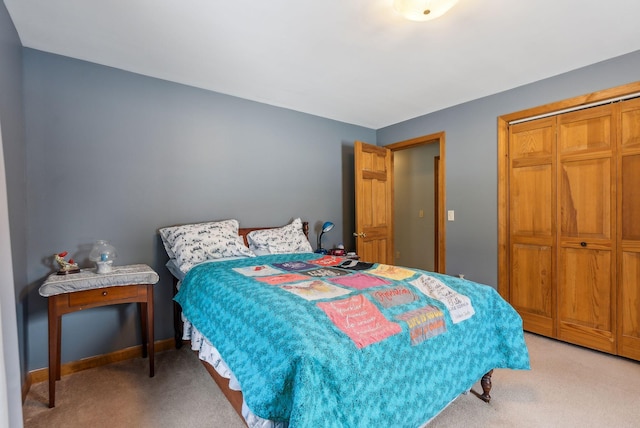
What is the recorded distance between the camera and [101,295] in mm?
1986

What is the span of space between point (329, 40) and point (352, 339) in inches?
75.9

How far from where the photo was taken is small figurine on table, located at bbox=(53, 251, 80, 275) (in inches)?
81.4

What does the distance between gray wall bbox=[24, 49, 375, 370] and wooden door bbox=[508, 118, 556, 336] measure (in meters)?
2.38

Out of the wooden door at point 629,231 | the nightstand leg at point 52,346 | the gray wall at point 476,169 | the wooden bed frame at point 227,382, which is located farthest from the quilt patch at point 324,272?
the wooden door at point 629,231

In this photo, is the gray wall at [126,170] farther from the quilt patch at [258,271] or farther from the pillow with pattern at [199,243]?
the quilt patch at [258,271]

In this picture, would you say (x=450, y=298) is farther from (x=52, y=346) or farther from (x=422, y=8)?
(x=52, y=346)

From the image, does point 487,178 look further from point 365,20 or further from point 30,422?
point 30,422

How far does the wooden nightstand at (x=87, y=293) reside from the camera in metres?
1.83

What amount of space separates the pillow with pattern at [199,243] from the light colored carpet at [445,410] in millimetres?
831

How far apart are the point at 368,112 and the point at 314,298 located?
278cm

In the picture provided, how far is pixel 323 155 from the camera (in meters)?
3.75

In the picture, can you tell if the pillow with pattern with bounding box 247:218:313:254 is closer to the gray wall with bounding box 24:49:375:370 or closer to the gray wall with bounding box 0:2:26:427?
the gray wall with bounding box 24:49:375:370

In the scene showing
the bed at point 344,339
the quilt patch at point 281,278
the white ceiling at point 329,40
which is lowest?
the bed at point 344,339

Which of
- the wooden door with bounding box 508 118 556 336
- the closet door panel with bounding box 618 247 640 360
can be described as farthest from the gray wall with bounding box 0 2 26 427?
the closet door panel with bounding box 618 247 640 360
